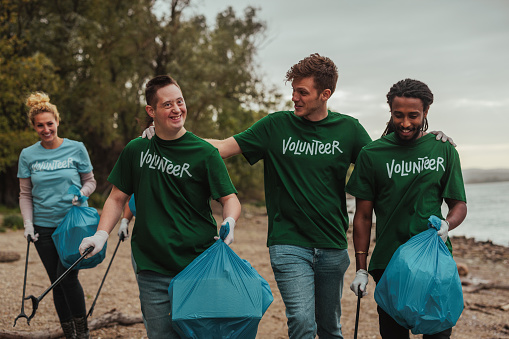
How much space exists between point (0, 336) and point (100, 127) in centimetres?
1485

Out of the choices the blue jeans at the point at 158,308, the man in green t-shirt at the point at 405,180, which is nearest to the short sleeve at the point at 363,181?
the man in green t-shirt at the point at 405,180

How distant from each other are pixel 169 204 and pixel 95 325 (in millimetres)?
2735

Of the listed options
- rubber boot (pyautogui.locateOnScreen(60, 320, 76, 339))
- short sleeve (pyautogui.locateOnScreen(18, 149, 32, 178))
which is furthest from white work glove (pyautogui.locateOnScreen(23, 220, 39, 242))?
rubber boot (pyautogui.locateOnScreen(60, 320, 76, 339))

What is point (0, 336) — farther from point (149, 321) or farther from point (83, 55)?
point (83, 55)

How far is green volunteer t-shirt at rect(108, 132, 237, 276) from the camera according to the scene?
2713mm

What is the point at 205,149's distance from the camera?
2785mm

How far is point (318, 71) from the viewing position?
10.7 ft

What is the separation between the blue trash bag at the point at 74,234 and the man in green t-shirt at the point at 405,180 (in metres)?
2.06

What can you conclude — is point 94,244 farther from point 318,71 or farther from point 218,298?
point 318,71

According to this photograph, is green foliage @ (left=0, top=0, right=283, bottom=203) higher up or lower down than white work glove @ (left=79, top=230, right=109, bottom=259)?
higher up

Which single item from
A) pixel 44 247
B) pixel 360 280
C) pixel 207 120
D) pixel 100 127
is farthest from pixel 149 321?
pixel 207 120

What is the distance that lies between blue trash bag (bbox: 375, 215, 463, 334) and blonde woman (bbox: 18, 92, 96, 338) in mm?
2621

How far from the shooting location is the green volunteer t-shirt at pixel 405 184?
9.36 feet

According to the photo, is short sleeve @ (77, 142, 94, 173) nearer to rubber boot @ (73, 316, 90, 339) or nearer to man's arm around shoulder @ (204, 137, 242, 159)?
rubber boot @ (73, 316, 90, 339)
